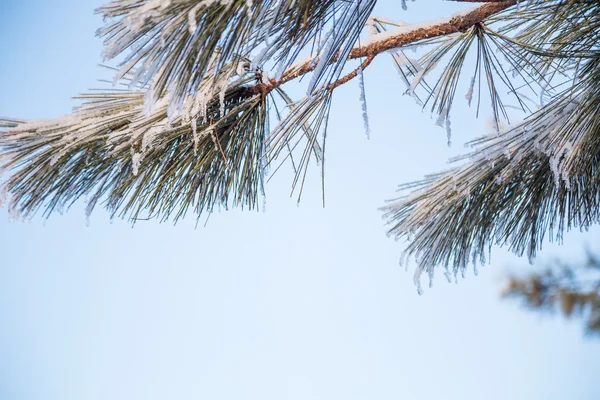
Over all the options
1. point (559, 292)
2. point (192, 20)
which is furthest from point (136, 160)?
point (559, 292)

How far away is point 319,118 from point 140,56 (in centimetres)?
Answer: 55

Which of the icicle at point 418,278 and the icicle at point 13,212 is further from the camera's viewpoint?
the icicle at point 418,278

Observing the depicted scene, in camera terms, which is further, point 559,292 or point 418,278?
point 559,292

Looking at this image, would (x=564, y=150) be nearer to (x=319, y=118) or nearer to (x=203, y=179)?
(x=319, y=118)

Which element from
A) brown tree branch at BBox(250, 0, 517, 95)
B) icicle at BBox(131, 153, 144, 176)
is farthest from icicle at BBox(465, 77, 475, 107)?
icicle at BBox(131, 153, 144, 176)

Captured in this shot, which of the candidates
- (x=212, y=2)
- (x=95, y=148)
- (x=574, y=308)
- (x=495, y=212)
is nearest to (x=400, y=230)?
(x=495, y=212)

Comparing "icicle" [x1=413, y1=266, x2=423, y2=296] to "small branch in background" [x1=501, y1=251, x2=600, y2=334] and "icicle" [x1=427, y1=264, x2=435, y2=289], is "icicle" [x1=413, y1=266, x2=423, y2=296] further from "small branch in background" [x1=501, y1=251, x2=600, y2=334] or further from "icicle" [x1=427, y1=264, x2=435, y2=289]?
"small branch in background" [x1=501, y1=251, x2=600, y2=334]

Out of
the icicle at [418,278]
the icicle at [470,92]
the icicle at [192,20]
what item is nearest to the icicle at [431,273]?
the icicle at [418,278]

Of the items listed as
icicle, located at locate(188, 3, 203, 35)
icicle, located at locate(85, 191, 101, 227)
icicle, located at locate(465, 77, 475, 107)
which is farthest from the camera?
icicle, located at locate(465, 77, 475, 107)

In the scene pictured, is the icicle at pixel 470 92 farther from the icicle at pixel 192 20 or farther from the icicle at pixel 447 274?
the icicle at pixel 192 20

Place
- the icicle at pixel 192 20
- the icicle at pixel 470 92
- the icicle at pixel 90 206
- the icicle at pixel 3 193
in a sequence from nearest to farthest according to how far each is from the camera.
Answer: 1. the icicle at pixel 192 20
2. the icicle at pixel 3 193
3. the icicle at pixel 90 206
4. the icicle at pixel 470 92

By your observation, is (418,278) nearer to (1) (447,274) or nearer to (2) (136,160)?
(1) (447,274)

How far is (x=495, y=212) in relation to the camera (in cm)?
156

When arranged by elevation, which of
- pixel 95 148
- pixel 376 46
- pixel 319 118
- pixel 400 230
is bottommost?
pixel 400 230
